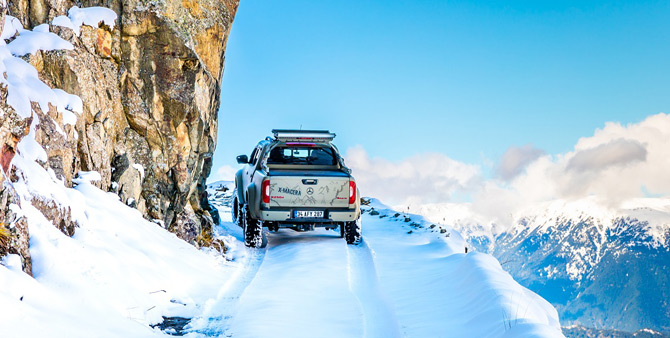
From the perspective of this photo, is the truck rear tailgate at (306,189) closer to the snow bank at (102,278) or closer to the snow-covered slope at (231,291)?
the snow-covered slope at (231,291)

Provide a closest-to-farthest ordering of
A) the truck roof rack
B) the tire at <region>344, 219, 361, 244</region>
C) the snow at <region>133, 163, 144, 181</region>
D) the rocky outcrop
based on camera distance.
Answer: the rocky outcrop → the snow at <region>133, 163, 144, 181</region> → the truck roof rack → the tire at <region>344, 219, 361, 244</region>

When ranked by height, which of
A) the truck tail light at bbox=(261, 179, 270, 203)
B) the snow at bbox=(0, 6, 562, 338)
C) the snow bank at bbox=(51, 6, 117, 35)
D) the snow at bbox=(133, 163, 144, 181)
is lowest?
the snow at bbox=(0, 6, 562, 338)

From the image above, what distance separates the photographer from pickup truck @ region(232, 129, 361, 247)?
9.72 meters

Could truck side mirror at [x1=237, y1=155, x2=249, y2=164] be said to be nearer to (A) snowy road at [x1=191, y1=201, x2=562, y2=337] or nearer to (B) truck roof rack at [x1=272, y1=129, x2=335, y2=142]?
(B) truck roof rack at [x1=272, y1=129, x2=335, y2=142]

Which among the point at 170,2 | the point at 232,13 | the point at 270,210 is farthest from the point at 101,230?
the point at 232,13

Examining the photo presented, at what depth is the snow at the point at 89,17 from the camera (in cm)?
757

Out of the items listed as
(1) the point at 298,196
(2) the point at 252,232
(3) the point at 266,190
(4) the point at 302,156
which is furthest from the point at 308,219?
(4) the point at 302,156

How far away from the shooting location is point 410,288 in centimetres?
752

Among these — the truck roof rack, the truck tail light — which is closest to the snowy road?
the truck tail light

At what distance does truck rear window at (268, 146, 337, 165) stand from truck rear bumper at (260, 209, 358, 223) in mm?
1755

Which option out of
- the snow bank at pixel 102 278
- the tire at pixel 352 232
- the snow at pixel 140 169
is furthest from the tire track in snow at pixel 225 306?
the tire at pixel 352 232

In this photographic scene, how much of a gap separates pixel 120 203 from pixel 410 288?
438cm

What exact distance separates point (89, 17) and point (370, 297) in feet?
19.3

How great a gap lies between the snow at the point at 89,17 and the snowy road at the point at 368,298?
4352 mm
